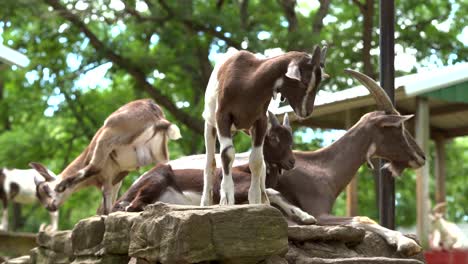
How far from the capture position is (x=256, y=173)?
20.1 feet

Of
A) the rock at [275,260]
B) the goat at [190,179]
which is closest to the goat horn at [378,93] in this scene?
the goat at [190,179]

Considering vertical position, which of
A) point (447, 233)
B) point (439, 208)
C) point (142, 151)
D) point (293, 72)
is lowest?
point (447, 233)

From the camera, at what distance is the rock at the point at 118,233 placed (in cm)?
625

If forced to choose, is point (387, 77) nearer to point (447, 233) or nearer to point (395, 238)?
point (395, 238)

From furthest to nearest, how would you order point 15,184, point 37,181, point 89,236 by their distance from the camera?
point 15,184 → point 37,181 → point 89,236

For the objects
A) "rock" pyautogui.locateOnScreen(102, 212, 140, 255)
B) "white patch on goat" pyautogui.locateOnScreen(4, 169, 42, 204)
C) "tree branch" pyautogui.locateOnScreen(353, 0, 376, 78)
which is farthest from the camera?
"tree branch" pyautogui.locateOnScreen(353, 0, 376, 78)

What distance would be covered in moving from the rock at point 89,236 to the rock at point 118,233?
0.93 feet

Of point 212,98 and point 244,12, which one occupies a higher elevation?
point 244,12

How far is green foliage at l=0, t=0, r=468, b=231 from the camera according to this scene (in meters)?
20.2

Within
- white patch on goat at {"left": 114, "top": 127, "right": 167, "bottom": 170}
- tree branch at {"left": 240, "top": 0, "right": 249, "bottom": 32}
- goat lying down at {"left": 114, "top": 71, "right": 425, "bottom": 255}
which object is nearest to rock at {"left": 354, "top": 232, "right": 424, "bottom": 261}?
goat lying down at {"left": 114, "top": 71, "right": 425, "bottom": 255}

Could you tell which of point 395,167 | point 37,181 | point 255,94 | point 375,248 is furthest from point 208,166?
point 37,181

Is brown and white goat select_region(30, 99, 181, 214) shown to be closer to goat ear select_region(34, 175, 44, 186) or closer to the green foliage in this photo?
goat ear select_region(34, 175, 44, 186)

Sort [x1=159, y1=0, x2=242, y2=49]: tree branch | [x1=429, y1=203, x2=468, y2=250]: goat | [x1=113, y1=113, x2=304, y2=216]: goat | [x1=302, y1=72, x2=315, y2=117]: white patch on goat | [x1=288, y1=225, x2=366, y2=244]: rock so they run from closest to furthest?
[x1=302, y1=72, x2=315, y2=117]: white patch on goat, [x1=288, y1=225, x2=366, y2=244]: rock, [x1=113, y1=113, x2=304, y2=216]: goat, [x1=429, y1=203, x2=468, y2=250]: goat, [x1=159, y1=0, x2=242, y2=49]: tree branch

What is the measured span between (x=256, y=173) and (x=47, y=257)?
3.58 m
